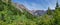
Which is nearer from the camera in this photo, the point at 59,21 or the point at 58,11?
the point at 59,21

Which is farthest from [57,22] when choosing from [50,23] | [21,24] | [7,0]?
[7,0]

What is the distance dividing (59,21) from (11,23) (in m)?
6.54

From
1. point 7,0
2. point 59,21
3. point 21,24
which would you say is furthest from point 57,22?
point 7,0

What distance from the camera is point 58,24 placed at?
16625 mm

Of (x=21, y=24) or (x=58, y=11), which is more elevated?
(x=58, y=11)

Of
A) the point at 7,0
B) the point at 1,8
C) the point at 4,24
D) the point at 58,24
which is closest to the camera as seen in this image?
the point at 58,24

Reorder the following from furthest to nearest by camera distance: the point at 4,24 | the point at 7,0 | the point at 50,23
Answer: the point at 7,0, the point at 4,24, the point at 50,23

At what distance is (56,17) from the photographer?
17250 mm

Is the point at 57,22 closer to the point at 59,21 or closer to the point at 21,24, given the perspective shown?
the point at 59,21

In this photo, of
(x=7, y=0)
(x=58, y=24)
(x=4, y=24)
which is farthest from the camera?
(x=7, y=0)

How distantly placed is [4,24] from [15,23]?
1279 mm

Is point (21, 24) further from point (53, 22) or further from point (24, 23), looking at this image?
point (53, 22)

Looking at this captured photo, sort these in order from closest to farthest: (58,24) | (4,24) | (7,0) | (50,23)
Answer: (58,24) < (50,23) < (4,24) < (7,0)

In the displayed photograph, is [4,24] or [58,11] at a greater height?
[58,11]
